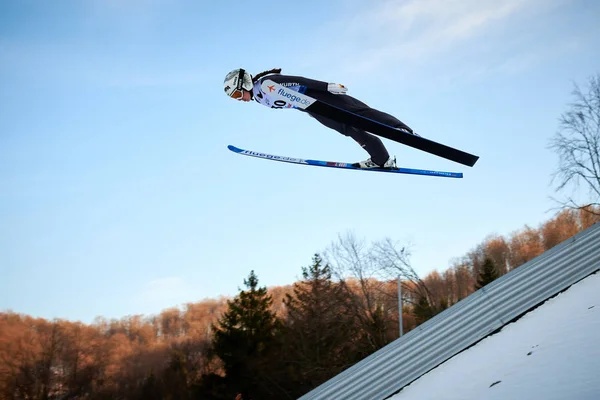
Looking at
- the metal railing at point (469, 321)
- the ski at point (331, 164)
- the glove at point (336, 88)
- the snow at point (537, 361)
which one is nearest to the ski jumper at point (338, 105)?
the glove at point (336, 88)

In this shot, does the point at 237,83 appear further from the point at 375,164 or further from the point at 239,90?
the point at 375,164

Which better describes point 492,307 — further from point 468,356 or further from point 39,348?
point 39,348

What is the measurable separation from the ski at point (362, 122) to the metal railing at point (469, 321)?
149cm

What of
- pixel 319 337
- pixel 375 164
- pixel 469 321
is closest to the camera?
pixel 469 321

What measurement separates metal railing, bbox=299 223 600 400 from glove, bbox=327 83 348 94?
113 inches

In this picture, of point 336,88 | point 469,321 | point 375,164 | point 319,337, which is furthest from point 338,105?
point 319,337

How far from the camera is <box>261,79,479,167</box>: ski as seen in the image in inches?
202

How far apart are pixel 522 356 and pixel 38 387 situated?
38063 millimetres

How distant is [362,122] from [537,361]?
9.97 ft

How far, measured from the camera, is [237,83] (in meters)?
5.14

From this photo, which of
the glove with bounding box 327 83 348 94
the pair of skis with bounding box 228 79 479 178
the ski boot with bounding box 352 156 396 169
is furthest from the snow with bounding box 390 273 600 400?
the glove with bounding box 327 83 348 94

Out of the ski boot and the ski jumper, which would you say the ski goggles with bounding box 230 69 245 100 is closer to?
the ski jumper

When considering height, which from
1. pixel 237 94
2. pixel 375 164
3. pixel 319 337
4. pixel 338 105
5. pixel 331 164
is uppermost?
pixel 237 94

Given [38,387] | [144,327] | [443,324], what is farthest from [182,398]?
[144,327]
